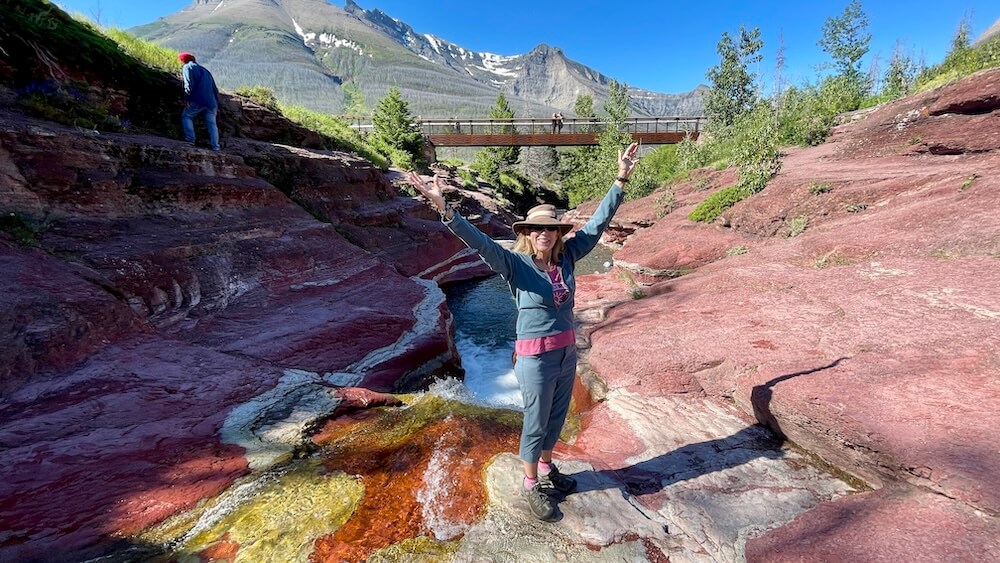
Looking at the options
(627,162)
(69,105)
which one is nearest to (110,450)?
(627,162)

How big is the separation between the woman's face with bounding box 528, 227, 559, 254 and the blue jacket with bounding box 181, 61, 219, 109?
8412 mm

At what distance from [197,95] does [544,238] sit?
9089 mm

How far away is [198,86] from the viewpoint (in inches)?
317

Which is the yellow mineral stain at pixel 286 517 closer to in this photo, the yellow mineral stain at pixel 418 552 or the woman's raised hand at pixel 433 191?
the yellow mineral stain at pixel 418 552

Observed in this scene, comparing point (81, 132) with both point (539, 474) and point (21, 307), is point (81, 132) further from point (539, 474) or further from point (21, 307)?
point (539, 474)

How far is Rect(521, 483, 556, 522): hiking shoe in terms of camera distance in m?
2.72

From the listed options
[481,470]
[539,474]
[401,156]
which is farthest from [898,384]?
[401,156]

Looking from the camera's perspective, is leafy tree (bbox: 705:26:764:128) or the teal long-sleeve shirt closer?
the teal long-sleeve shirt

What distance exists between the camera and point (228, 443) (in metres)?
3.58

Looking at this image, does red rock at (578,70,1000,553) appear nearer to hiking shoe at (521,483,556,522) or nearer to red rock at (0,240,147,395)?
hiking shoe at (521,483,556,522)

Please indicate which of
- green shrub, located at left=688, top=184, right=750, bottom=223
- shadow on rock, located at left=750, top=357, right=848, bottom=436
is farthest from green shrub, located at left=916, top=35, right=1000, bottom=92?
shadow on rock, located at left=750, top=357, right=848, bottom=436

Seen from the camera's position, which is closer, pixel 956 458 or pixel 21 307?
pixel 956 458

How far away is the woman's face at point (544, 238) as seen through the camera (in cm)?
262

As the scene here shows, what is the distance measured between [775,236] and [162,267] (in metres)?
11.4
